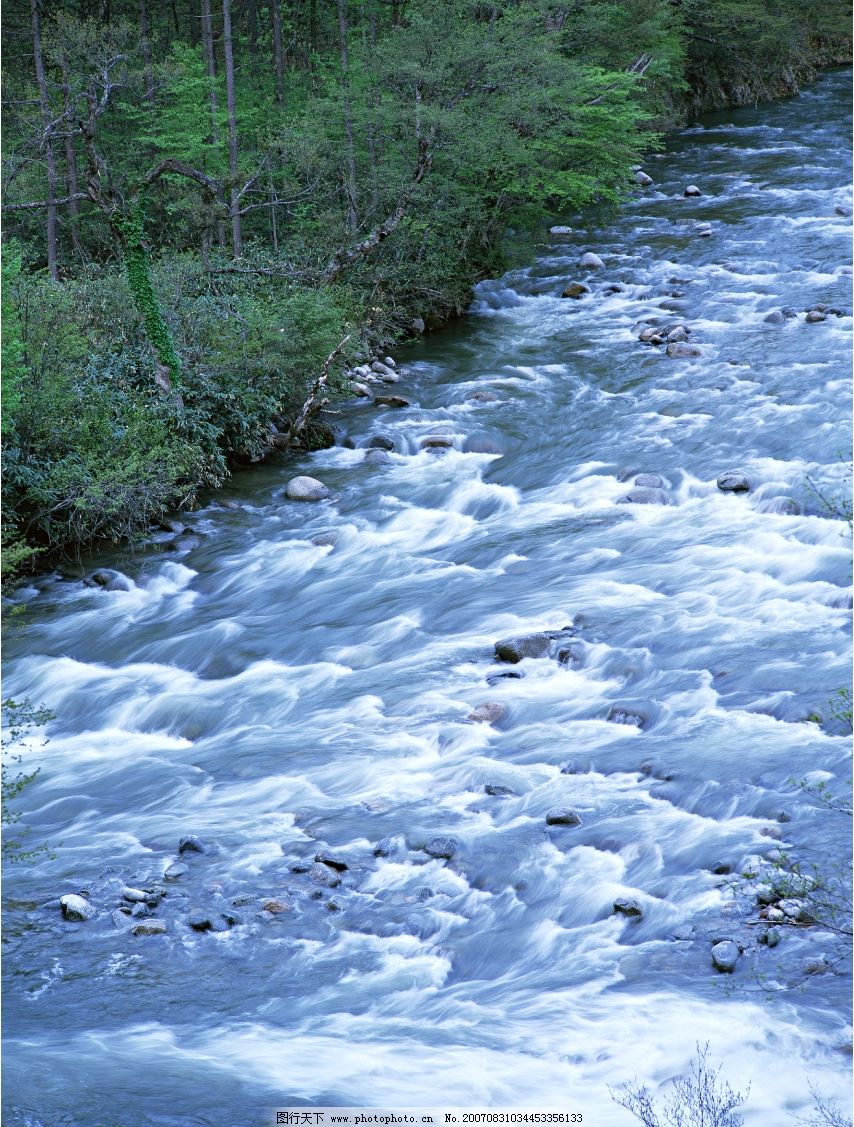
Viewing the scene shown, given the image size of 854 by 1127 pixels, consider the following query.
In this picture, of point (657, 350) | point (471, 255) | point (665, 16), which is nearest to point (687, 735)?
point (657, 350)

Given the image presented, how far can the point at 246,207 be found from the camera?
77.2 feet

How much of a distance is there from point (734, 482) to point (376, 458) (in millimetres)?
5640

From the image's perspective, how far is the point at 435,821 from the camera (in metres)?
10.3

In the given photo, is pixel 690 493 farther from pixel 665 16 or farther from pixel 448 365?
pixel 665 16

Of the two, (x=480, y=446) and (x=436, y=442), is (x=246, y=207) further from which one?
(x=480, y=446)

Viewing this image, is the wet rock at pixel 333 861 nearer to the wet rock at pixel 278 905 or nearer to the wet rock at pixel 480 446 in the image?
the wet rock at pixel 278 905

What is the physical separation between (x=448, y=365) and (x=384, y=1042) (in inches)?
644

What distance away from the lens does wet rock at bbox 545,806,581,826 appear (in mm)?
10070

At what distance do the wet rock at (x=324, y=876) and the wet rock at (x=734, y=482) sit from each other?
883 centimetres

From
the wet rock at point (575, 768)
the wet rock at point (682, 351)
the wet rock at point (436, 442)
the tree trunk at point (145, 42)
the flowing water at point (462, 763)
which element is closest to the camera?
the flowing water at point (462, 763)

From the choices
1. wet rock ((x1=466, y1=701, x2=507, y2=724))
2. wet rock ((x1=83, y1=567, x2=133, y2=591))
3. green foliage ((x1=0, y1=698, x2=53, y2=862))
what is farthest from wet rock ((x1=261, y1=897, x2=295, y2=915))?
wet rock ((x1=83, y1=567, x2=133, y2=591))

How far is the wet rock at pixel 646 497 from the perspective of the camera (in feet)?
53.6

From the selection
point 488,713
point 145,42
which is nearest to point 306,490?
point 488,713

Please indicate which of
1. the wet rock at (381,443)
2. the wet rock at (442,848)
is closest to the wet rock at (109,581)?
the wet rock at (381,443)
